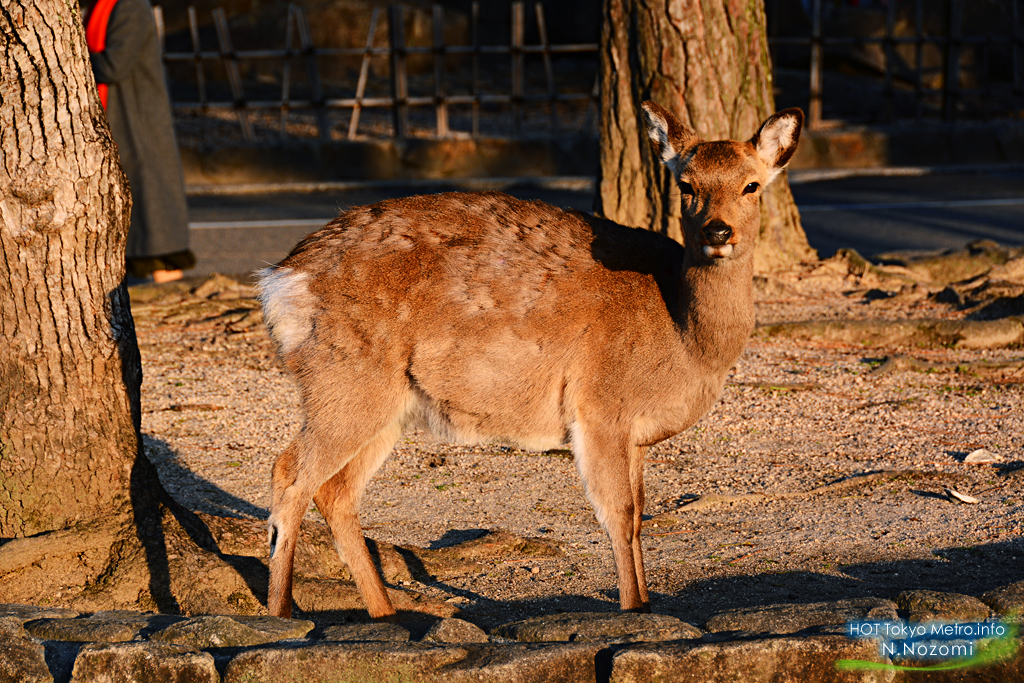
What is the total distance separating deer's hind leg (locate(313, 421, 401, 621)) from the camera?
4121 mm

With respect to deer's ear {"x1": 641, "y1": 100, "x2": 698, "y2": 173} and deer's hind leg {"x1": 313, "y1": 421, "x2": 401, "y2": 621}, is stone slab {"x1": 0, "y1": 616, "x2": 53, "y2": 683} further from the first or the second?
deer's ear {"x1": 641, "y1": 100, "x2": 698, "y2": 173}

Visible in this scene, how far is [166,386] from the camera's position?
6742 millimetres

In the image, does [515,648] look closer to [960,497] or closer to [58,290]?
[58,290]

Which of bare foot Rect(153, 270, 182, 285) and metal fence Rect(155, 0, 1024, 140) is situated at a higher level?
metal fence Rect(155, 0, 1024, 140)

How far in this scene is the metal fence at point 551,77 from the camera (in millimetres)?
15898

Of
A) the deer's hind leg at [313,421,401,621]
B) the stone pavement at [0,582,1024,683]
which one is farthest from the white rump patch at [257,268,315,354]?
the stone pavement at [0,582,1024,683]

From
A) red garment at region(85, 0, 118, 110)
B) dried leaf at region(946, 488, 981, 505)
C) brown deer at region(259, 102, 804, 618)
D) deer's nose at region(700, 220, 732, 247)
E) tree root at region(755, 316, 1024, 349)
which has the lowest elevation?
dried leaf at region(946, 488, 981, 505)

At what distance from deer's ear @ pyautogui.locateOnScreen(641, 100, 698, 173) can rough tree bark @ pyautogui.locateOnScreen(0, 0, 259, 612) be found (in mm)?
1984

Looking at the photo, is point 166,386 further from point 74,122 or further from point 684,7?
point 684,7

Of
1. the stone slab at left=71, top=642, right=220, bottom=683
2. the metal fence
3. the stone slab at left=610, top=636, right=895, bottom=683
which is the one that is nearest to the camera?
the stone slab at left=610, top=636, right=895, bottom=683

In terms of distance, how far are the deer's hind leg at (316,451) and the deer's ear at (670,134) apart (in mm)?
1379

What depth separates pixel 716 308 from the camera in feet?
13.5


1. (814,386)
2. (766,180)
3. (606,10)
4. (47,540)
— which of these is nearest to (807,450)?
(814,386)

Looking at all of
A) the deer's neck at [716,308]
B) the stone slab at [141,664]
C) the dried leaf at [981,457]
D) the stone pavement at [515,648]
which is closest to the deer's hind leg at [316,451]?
the stone pavement at [515,648]
